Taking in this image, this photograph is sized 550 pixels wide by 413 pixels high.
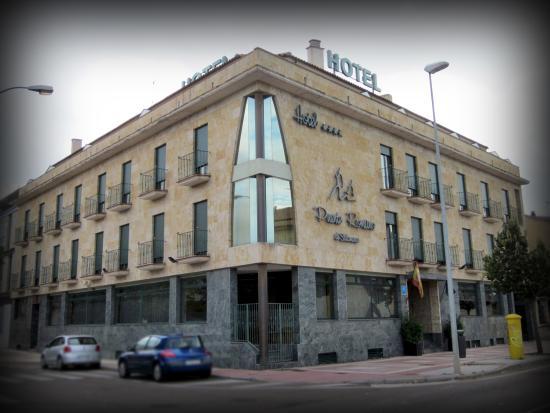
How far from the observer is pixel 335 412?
1041 centimetres

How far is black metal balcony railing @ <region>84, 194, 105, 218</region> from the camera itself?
106ft

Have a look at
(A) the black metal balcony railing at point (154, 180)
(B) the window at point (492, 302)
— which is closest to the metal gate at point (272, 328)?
(A) the black metal balcony railing at point (154, 180)

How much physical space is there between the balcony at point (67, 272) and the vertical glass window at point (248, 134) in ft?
54.9

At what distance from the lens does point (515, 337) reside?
866 inches

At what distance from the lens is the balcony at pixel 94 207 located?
31.8m

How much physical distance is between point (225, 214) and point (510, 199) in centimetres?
2560

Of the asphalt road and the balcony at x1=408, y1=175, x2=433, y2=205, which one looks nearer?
the asphalt road

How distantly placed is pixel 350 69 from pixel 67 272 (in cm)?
2146

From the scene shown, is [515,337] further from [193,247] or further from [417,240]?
[193,247]

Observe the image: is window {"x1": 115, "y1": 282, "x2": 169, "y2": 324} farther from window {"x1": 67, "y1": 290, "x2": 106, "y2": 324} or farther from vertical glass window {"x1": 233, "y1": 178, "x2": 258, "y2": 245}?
vertical glass window {"x1": 233, "y1": 178, "x2": 258, "y2": 245}

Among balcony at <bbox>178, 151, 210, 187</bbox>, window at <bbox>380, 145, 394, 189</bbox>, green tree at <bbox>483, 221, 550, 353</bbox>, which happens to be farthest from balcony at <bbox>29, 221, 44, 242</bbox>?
green tree at <bbox>483, 221, 550, 353</bbox>

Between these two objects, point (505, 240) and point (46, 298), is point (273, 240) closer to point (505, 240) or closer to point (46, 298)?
point (505, 240)

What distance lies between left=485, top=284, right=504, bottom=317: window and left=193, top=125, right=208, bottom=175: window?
20.7 m

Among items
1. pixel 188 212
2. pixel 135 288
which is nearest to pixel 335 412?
pixel 188 212
